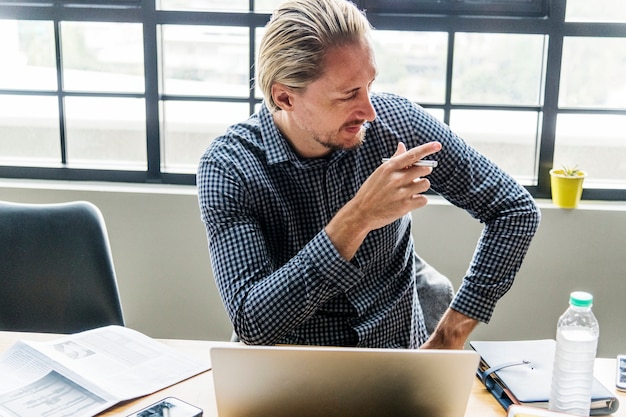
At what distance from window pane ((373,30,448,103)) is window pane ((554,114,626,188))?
50cm

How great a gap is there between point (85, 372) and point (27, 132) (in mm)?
1745

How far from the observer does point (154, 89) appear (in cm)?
263

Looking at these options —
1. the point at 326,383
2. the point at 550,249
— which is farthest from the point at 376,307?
the point at 550,249

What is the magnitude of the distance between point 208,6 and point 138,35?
0.30 m

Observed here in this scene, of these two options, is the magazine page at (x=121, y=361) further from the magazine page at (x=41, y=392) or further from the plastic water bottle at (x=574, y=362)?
the plastic water bottle at (x=574, y=362)

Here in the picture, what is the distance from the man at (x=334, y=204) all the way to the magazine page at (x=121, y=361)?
0.15 meters

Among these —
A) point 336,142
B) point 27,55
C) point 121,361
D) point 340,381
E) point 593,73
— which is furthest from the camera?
point 27,55

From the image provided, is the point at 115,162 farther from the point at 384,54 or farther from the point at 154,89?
the point at 384,54

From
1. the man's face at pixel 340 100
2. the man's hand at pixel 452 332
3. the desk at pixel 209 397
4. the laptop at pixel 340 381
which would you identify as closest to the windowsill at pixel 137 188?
the man's hand at pixel 452 332

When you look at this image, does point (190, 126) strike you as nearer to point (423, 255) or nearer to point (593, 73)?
point (423, 255)

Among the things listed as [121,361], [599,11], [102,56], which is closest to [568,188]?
[599,11]

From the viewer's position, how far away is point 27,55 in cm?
271

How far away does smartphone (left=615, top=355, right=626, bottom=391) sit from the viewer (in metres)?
1.30

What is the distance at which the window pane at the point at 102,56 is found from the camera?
2643 millimetres
